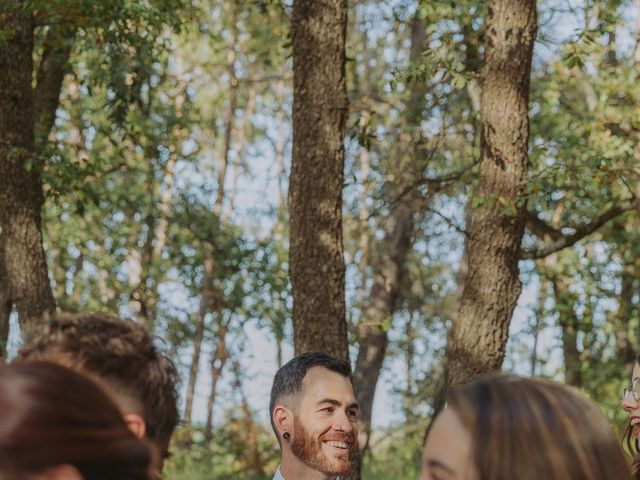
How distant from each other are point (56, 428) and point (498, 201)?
24.0 ft

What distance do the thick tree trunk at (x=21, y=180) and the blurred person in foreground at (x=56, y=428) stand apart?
9192 mm

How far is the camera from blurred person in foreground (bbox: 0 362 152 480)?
1.87 meters

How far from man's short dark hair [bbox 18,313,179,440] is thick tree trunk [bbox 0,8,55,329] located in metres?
8.54

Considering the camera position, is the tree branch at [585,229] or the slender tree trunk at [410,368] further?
the slender tree trunk at [410,368]

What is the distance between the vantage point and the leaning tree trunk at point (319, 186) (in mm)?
8734

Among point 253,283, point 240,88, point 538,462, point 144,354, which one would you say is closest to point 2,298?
point 253,283

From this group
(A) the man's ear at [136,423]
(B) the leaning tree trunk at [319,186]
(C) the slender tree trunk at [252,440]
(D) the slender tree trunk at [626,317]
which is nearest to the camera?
(A) the man's ear at [136,423]

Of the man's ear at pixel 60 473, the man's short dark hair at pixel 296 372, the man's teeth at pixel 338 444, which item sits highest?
the man's short dark hair at pixel 296 372

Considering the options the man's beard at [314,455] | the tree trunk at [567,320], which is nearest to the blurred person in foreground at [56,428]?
the man's beard at [314,455]

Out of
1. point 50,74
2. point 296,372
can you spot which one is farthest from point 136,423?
point 50,74

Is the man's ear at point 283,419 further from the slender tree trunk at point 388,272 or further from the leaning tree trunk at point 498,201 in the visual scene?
the slender tree trunk at point 388,272

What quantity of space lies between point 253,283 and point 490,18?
9.83 metres

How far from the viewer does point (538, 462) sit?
1.92 metres

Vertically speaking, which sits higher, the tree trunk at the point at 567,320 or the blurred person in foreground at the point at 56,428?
the tree trunk at the point at 567,320
